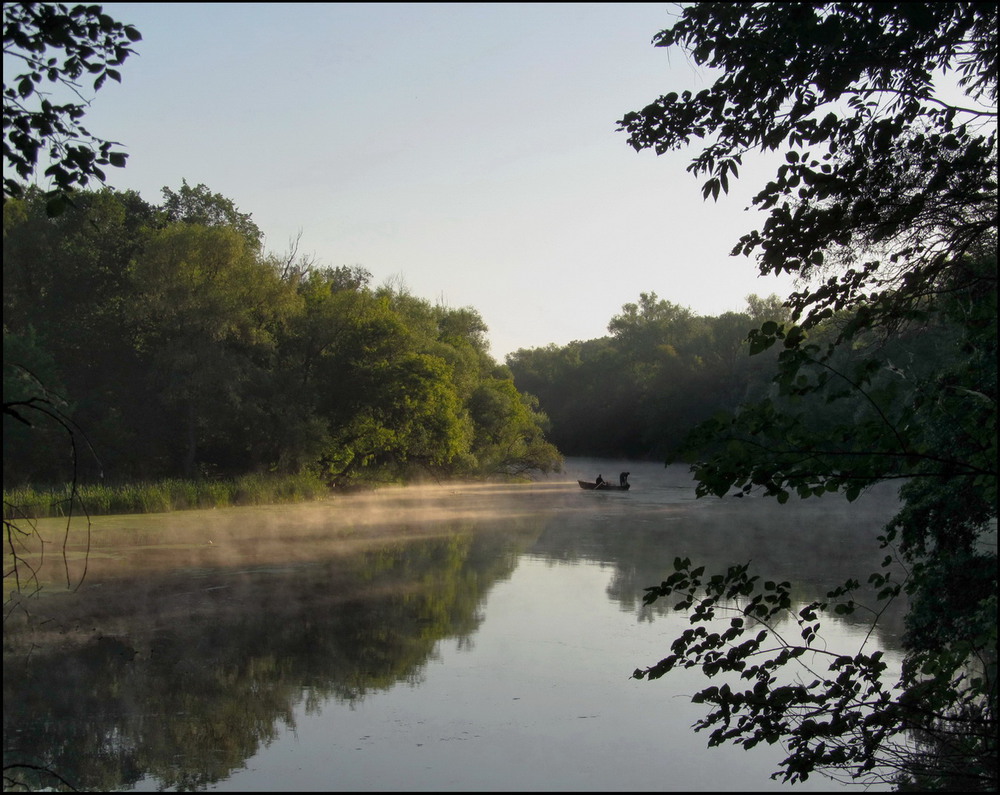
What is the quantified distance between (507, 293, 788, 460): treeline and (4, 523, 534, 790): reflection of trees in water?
3229cm

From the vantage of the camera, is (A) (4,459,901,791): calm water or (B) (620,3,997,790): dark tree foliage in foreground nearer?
(B) (620,3,997,790): dark tree foliage in foreground

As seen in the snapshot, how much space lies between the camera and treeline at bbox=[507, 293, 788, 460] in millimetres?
47750

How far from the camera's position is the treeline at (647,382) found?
4775cm

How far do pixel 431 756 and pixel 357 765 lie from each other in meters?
0.47

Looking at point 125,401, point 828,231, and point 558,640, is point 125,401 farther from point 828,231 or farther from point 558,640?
point 828,231

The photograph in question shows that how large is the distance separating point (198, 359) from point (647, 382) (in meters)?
34.0

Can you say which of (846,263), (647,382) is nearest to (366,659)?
(846,263)

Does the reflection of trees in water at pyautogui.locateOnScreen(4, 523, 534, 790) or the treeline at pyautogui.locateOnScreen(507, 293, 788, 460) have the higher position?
the treeline at pyautogui.locateOnScreen(507, 293, 788, 460)

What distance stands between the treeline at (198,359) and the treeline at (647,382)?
848 inches

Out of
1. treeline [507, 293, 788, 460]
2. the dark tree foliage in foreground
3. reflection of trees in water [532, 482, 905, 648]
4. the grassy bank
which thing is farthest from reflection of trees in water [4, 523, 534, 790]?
treeline [507, 293, 788, 460]

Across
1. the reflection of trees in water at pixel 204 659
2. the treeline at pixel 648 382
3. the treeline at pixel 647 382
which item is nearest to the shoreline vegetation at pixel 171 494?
A: the reflection of trees in water at pixel 204 659

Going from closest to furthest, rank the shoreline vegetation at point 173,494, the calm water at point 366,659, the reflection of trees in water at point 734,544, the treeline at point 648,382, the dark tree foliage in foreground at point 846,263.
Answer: the dark tree foliage in foreground at point 846,263 → the calm water at point 366,659 → the reflection of trees in water at point 734,544 → the shoreline vegetation at point 173,494 → the treeline at point 648,382

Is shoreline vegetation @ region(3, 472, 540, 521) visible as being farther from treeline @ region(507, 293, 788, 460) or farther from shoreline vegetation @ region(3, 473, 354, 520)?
treeline @ region(507, 293, 788, 460)

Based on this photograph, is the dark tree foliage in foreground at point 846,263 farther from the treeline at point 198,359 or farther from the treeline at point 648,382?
the treeline at point 648,382
